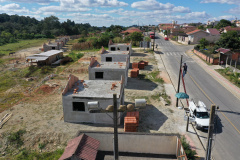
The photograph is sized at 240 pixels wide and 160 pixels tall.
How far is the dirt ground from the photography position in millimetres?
16438

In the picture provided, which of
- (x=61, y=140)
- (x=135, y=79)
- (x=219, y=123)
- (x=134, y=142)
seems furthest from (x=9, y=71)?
(x=219, y=123)

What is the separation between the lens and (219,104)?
22234mm

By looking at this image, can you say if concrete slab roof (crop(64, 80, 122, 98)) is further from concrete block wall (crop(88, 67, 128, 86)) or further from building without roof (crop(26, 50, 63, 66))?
building without roof (crop(26, 50, 63, 66))

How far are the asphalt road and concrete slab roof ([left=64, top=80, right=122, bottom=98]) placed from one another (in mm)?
8960

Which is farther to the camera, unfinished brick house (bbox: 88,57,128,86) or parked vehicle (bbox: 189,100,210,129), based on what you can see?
unfinished brick house (bbox: 88,57,128,86)

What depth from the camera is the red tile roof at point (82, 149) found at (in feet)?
36.2

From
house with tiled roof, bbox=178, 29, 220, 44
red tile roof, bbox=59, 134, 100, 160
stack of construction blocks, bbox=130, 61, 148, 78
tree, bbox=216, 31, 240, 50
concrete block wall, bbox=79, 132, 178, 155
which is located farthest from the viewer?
house with tiled roof, bbox=178, 29, 220, 44

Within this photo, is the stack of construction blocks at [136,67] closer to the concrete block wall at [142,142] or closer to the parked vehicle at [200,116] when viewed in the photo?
the parked vehicle at [200,116]

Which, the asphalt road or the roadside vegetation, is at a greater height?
the roadside vegetation

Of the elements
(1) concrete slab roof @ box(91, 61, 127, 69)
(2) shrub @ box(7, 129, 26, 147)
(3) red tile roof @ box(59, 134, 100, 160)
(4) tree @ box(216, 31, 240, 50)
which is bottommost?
(2) shrub @ box(7, 129, 26, 147)

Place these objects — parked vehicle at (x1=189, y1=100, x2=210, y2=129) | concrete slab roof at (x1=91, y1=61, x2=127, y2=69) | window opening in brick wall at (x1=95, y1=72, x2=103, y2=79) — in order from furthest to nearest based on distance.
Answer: concrete slab roof at (x1=91, y1=61, x2=127, y2=69) < window opening in brick wall at (x1=95, y1=72, x2=103, y2=79) < parked vehicle at (x1=189, y1=100, x2=210, y2=129)

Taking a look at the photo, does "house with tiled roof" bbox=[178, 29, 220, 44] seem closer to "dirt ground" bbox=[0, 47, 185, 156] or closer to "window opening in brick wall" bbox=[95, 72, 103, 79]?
"dirt ground" bbox=[0, 47, 185, 156]

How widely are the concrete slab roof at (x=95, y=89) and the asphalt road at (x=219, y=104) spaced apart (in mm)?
8960

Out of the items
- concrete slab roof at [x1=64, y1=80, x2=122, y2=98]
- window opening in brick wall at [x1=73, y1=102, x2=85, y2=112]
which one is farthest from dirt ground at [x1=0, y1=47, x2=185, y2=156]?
concrete slab roof at [x1=64, y1=80, x2=122, y2=98]
